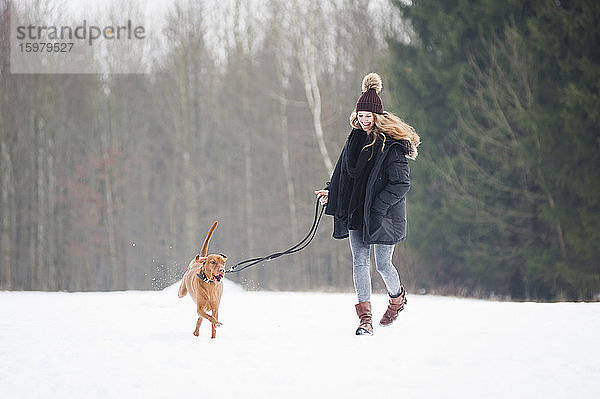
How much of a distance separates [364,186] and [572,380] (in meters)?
2.28

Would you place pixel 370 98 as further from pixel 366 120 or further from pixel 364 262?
pixel 364 262

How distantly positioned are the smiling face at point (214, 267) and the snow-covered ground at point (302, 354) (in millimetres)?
509

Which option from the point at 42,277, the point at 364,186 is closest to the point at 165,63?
the point at 42,277

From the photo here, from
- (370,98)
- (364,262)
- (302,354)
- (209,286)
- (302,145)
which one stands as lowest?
(302,354)

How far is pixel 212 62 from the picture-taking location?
2653 centimetres

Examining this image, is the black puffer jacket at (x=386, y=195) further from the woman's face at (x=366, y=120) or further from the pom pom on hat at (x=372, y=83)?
the pom pom on hat at (x=372, y=83)

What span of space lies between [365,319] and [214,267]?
1293 millimetres

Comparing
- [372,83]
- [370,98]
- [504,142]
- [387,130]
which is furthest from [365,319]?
[504,142]

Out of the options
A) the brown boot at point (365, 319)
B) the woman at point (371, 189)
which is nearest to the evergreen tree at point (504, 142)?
the woman at point (371, 189)

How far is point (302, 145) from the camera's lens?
82.4ft

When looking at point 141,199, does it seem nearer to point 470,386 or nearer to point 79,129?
point 79,129

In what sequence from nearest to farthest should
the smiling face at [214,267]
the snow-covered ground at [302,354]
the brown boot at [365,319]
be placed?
the snow-covered ground at [302,354] < the smiling face at [214,267] < the brown boot at [365,319]

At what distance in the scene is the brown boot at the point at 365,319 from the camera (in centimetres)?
525

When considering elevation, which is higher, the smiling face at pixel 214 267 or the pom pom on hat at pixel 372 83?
the pom pom on hat at pixel 372 83
